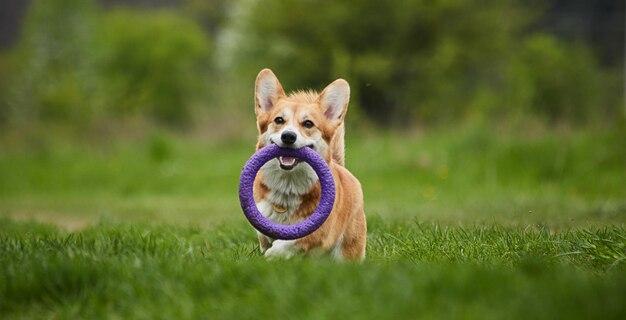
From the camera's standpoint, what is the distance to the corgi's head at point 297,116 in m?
4.34

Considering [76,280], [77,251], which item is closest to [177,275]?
[76,280]

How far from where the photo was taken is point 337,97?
15.3 feet

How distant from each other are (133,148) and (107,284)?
11667mm

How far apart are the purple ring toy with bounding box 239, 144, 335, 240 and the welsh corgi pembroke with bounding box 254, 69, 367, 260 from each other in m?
0.06

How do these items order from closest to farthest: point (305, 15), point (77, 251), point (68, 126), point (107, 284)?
point (107, 284), point (77, 251), point (68, 126), point (305, 15)

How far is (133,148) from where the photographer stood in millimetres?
14594

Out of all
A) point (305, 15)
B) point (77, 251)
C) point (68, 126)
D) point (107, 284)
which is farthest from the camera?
point (305, 15)

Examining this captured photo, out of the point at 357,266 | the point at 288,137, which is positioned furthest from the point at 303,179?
the point at 357,266

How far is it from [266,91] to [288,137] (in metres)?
0.61

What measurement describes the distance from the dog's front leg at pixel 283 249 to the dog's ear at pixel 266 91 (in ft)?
3.28

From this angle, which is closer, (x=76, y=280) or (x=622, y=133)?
(x=76, y=280)

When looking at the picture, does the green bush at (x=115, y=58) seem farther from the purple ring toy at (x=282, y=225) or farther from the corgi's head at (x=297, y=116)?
the purple ring toy at (x=282, y=225)

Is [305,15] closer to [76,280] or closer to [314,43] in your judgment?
[314,43]

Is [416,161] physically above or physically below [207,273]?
below
